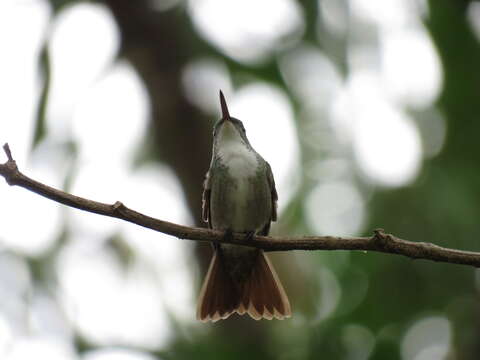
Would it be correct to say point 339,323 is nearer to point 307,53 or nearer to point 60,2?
point 307,53

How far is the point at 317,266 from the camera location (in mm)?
6500

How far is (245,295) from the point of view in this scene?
453 cm

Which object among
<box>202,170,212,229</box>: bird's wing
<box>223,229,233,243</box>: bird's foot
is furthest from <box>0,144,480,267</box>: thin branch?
<box>202,170,212,229</box>: bird's wing

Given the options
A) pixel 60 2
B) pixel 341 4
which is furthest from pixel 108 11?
pixel 341 4

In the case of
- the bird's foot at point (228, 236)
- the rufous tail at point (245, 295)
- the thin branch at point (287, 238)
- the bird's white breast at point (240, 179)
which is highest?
the bird's white breast at point (240, 179)

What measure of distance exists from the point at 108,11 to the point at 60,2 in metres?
0.37

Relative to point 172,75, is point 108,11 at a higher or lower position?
higher

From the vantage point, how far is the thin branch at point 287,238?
272 cm

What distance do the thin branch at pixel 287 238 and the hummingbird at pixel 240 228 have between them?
4.33 feet

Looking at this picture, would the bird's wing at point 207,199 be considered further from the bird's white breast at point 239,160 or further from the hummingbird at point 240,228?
the bird's white breast at point 239,160

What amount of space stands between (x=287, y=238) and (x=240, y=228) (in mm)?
1340

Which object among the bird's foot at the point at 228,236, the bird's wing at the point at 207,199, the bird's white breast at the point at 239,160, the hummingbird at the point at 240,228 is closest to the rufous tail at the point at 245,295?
the hummingbird at the point at 240,228

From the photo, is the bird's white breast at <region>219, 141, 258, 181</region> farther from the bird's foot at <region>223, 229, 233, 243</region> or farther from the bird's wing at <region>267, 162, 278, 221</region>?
the bird's foot at <region>223, 229, 233, 243</region>

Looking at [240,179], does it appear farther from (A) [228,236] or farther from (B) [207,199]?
(A) [228,236]
